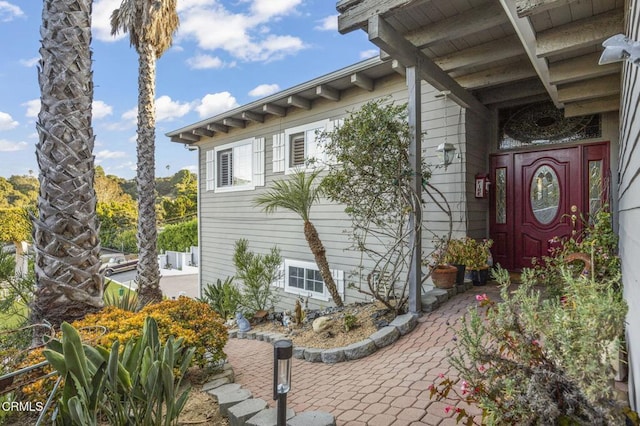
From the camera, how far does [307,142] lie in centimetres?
775

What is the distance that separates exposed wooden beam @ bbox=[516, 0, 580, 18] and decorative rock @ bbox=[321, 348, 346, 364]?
362 centimetres

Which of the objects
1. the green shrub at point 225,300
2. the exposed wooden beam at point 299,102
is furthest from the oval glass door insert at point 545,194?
the green shrub at point 225,300

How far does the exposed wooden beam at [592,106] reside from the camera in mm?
4863

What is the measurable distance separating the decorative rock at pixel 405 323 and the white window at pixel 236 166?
17.3ft

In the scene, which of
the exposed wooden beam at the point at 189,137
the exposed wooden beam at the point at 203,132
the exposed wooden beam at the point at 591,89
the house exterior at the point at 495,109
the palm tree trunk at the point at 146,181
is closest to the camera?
the house exterior at the point at 495,109

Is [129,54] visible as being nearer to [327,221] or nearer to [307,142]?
[307,142]

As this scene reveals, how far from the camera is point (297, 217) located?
7996 millimetres

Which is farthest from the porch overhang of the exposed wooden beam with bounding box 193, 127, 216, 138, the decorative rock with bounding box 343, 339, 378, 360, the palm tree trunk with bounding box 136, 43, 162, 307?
the exposed wooden beam with bounding box 193, 127, 216, 138

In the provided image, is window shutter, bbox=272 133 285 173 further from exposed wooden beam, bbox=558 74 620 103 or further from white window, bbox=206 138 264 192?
exposed wooden beam, bbox=558 74 620 103

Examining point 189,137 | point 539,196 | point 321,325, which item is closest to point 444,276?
point 321,325

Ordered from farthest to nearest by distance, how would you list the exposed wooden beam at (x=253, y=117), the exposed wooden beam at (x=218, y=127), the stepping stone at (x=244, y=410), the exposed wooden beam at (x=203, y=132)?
the exposed wooden beam at (x=203, y=132) → the exposed wooden beam at (x=218, y=127) → the exposed wooden beam at (x=253, y=117) → the stepping stone at (x=244, y=410)

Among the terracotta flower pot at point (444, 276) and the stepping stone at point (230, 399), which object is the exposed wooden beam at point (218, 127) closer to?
the terracotta flower pot at point (444, 276)

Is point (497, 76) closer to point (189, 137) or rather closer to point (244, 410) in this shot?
point (244, 410)

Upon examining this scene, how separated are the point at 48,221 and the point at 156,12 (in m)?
6.49
